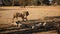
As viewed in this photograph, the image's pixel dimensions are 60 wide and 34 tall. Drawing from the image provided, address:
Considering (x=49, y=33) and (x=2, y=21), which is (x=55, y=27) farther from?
(x=2, y=21)

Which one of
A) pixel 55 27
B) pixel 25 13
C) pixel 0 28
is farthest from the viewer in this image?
pixel 55 27

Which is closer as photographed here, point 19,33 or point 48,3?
point 19,33

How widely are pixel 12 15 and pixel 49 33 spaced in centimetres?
54

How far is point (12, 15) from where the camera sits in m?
1.56

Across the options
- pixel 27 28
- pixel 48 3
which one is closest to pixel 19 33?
pixel 27 28

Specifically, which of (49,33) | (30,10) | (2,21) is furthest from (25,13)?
(49,33)

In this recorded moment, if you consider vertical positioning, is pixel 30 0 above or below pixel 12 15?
above

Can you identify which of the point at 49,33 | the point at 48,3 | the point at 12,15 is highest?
the point at 48,3

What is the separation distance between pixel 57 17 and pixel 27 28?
A: 17.7 inches

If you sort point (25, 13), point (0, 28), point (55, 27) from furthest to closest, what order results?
point (55, 27), point (25, 13), point (0, 28)

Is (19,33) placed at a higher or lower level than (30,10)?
lower

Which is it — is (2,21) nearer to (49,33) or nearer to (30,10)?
(30,10)

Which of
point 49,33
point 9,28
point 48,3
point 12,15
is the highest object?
point 48,3

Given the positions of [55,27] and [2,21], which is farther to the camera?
[55,27]
